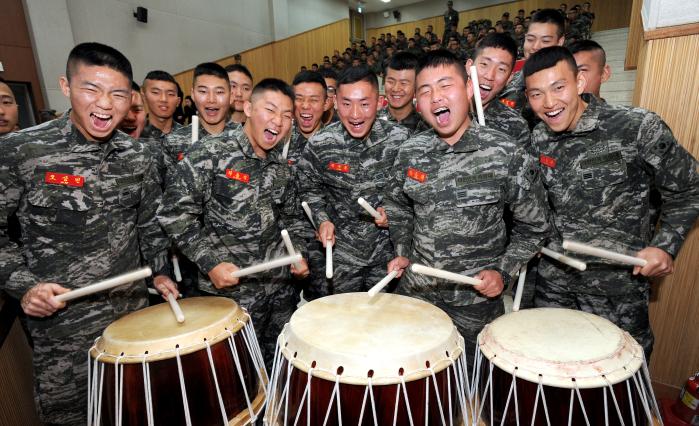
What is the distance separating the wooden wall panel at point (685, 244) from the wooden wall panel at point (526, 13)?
54.0 ft

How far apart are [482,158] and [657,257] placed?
931mm

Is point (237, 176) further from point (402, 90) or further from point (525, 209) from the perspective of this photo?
point (402, 90)

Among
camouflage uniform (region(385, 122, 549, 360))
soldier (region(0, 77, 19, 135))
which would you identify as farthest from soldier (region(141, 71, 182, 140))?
camouflage uniform (region(385, 122, 549, 360))

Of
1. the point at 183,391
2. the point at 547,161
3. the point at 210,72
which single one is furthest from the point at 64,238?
the point at 547,161

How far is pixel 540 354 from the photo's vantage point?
4.03 ft

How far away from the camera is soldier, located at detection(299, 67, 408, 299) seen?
2557 mm

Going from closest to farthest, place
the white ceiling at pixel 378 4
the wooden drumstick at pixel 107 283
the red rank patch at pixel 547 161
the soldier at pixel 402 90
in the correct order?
the wooden drumstick at pixel 107 283, the red rank patch at pixel 547 161, the soldier at pixel 402 90, the white ceiling at pixel 378 4

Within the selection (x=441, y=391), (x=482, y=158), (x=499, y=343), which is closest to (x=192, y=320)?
(x=441, y=391)

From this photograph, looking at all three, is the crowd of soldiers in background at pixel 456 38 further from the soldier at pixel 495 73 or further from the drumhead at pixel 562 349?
the drumhead at pixel 562 349

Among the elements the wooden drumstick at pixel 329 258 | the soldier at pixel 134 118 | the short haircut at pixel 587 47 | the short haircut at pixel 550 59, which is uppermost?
the short haircut at pixel 587 47

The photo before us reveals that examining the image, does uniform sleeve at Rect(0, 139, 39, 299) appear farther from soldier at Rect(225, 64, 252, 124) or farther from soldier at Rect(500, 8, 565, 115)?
soldier at Rect(500, 8, 565, 115)

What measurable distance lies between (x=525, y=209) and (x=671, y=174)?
697 millimetres

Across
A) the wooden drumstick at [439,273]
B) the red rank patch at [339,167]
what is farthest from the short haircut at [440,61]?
the wooden drumstick at [439,273]

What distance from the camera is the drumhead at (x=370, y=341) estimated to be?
1.18m
